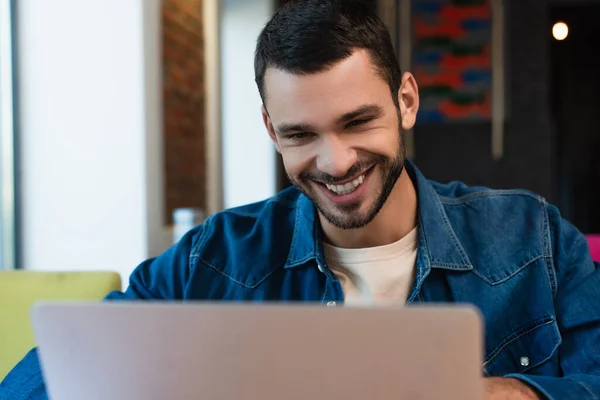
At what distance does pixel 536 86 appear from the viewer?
17.9 ft

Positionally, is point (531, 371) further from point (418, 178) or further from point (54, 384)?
point (54, 384)

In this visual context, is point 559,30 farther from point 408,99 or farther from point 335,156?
point 335,156

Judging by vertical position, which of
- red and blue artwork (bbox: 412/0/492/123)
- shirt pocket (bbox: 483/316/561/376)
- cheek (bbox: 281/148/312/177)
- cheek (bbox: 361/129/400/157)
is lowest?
shirt pocket (bbox: 483/316/561/376)

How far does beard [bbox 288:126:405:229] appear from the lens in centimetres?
137

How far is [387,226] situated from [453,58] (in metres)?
4.36

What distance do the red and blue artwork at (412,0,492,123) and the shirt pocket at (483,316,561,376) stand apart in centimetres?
426

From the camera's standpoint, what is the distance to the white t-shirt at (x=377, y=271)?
1.44 meters

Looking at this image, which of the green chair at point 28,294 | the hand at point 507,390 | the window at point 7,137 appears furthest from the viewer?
the window at point 7,137

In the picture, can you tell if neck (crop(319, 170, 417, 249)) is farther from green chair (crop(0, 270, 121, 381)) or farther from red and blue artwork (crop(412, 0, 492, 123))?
red and blue artwork (crop(412, 0, 492, 123))

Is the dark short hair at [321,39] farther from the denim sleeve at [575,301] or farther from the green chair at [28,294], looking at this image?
the green chair at [28,294]

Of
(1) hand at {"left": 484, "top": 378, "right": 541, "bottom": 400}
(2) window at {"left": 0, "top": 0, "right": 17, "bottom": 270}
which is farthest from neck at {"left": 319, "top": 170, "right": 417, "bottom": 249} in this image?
(2) window at {"left": 0, "top": 0, "right": 17, "bottom": 270}

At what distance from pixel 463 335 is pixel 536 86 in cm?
506

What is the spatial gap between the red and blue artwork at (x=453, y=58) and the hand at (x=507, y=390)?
4573 mm

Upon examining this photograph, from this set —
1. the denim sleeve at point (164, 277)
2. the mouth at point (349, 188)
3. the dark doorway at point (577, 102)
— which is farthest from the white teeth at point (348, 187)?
the dark doorway at point (577, 102)
